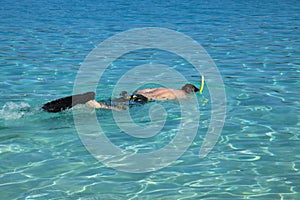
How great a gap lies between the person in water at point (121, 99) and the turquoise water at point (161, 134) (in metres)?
0.17

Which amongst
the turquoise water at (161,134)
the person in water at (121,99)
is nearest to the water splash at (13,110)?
the turquoise water at (161,134)

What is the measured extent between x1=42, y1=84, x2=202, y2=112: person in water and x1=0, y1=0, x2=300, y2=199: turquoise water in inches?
6.6

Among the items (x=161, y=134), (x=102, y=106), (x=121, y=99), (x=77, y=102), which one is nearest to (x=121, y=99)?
(x=121, y=99)

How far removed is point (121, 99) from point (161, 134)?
1.22 m

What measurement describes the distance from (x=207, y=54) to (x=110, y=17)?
869cm

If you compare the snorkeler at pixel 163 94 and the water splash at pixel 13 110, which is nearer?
the water splash at pixel 13 110

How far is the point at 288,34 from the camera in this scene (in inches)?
611

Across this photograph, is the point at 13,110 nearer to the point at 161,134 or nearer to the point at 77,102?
the point at 77,102

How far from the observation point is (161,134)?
21.6 feet

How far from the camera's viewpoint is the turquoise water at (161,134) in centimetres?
500

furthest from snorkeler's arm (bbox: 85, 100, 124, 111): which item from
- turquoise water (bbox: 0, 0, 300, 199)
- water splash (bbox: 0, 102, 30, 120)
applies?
water splash (bbox: 0, 102, 30, 120)

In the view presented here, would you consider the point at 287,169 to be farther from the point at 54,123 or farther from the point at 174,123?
the point at 54,123

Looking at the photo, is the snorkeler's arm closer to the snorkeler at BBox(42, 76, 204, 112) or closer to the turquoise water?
the snorkeler at BBox(42, 76, 204, 112)

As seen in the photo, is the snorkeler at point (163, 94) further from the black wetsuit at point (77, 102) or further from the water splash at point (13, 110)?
the water splash at point (13, 110)
